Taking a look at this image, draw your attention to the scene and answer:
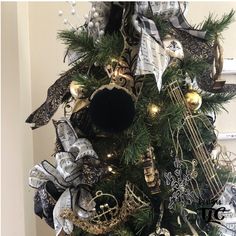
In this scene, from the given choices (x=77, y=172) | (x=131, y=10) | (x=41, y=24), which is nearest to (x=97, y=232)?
(x=77, y=172)

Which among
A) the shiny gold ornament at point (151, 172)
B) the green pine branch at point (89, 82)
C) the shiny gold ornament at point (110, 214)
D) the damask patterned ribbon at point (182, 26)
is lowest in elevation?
A: the shiny gold ornament at point (110, 214)

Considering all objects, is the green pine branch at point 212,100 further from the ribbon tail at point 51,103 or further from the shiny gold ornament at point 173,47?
the ribbon tail at point 51,103

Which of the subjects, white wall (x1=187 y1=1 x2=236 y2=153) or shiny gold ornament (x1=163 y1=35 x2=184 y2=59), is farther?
white wall (x1=187 y1=1 x2=236 y2=153)

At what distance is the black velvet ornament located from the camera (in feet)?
1.61

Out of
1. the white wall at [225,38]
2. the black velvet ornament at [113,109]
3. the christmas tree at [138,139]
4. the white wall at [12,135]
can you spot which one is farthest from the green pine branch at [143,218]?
the white wall at [225,38]

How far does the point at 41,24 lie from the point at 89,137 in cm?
43

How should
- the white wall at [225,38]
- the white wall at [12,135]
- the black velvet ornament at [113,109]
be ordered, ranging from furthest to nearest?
the white wall at [225,38] → the white wall at [12,135] → the black velvet ornament at [113,109]

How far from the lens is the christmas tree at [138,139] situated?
0.55m

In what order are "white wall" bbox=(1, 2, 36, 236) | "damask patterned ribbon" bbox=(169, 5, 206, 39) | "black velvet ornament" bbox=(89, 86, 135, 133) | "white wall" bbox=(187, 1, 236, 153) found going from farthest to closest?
"white wall" bbox=(187, 1, 236, 153) < "white wall" bbox=(1, 2, 36, 236) < "damask patterned ribbon" bbox=(169, 5, 206, 39) < "black velvet ornament" bbox=(89, 86, 135, 133)

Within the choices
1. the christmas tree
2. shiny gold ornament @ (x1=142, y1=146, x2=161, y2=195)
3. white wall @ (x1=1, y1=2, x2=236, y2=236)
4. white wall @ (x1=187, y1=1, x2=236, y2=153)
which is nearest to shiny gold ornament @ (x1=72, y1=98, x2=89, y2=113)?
the christmas tree

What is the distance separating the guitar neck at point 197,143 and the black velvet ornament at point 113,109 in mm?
97

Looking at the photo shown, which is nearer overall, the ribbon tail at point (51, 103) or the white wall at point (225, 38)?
the ribbon tail at point (51, 103)

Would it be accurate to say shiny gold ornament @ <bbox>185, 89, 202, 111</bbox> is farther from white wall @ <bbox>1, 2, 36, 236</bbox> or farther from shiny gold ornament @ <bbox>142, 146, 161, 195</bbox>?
white wall @ <bbox>1, 2, 36, 236</bbox>

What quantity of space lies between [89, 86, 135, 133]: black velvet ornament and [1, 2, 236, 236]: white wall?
15.4 inches
